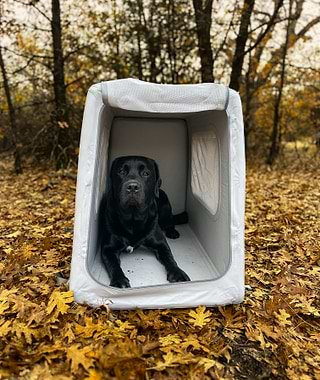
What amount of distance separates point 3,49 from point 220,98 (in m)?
6.26

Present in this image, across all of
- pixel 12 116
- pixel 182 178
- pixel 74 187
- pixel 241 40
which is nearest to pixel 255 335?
pixel 182 178

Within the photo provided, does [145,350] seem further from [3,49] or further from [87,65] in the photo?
[87,65]

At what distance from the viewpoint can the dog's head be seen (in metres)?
2.98

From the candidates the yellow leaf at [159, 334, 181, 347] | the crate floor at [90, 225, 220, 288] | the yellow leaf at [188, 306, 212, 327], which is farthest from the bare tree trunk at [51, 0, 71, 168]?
the yellow leaf at [159, 334, 181, 347]

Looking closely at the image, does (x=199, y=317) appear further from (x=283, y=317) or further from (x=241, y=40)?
(x=241, y=40)

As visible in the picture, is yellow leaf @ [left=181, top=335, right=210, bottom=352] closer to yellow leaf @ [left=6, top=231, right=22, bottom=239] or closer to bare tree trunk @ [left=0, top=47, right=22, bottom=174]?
yellow leaf @ [left=6, top=231, right=22, bottom=239]

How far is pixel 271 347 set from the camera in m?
2.16

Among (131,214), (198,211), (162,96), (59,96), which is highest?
(59,96)

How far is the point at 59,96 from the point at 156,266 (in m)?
6.08

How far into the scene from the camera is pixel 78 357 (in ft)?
6.26

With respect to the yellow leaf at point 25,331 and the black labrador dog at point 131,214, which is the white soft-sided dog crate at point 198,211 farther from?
the yellow leaf at point 25,331

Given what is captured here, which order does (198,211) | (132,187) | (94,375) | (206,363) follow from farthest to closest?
(198,211)
(132,187)
(206,363)
(94,375)

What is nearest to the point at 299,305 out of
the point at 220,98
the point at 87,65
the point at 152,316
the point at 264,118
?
the point at 152,316

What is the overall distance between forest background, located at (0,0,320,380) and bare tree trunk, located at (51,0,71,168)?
0.03 m
